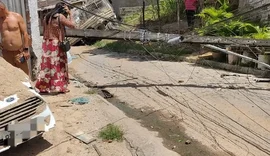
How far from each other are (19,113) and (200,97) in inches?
143

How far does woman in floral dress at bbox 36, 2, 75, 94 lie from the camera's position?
6.84 metres

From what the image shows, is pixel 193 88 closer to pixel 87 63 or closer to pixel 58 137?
pixel 58 137

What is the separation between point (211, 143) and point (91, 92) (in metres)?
3.06

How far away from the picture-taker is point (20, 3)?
24.8ft

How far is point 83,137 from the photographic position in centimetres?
509

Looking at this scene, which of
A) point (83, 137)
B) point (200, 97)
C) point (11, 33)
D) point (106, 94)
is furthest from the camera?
point (106, 94)

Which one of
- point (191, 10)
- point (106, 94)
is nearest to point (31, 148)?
point (106, 94)

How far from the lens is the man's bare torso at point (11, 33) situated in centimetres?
619

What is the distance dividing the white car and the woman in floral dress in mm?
2143

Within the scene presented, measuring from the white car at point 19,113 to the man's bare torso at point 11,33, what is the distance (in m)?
1.56

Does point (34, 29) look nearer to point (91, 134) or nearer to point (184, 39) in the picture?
point (184, 39)

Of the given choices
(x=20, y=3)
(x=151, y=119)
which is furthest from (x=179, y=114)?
(x=20, y=3)

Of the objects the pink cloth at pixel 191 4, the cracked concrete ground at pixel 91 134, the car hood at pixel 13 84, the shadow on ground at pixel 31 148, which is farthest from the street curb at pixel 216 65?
the car hood at pixel 13 84

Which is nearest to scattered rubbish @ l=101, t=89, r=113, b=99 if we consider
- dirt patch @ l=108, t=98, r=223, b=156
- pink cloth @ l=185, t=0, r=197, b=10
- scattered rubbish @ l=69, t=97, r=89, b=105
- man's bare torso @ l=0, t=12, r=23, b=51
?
dirt patch @ l=108, t=98, r=223, b=156
